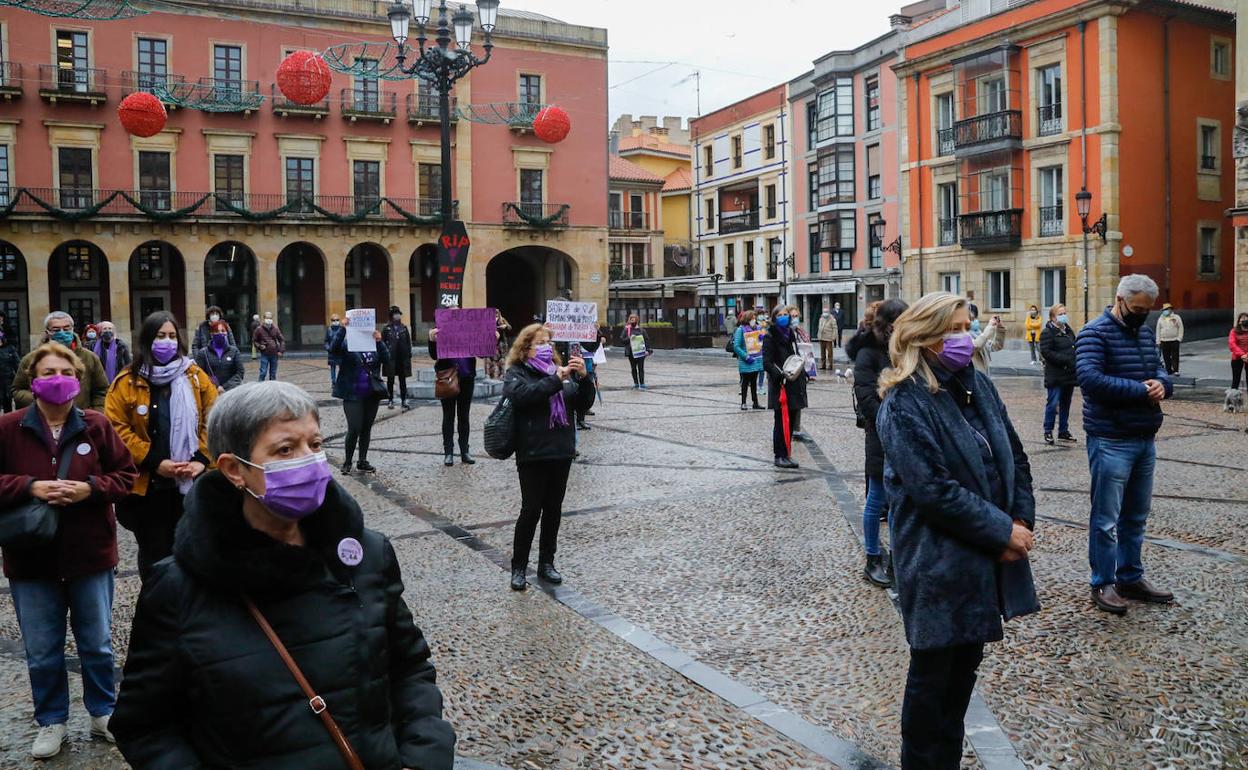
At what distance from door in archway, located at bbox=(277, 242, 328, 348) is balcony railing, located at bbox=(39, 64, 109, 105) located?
9065 mm

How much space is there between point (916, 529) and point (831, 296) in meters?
42.6

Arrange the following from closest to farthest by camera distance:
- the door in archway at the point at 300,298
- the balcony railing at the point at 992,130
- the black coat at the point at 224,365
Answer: the black coat at the point at 224,365 → the balcony railing at the point at 992,130 → the door in archway at the point at 300,298

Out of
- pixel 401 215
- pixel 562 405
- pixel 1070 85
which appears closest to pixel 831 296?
pixel 1070 85

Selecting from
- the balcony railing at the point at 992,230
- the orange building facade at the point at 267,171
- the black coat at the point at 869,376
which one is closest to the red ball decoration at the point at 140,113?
the orange building facade at the point at 267,171

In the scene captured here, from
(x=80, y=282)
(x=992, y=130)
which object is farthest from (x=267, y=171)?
(x=992, y=130)

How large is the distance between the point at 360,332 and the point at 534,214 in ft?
107

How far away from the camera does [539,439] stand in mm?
6105

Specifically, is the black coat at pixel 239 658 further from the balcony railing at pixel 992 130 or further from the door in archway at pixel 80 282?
the door in archway at pixel 80 282

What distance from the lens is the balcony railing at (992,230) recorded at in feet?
109

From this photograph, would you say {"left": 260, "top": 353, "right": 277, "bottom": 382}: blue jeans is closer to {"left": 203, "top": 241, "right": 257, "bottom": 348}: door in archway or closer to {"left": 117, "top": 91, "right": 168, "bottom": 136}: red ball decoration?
{"left": 117, "top": 91, "right": 168, "bottom": 136}: red ball decoration

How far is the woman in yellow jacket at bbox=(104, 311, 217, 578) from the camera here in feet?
16.2

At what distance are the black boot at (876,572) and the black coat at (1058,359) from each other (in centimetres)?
630

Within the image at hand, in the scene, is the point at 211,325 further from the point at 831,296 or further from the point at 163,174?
the point at 831,296

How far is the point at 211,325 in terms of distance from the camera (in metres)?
13.4
